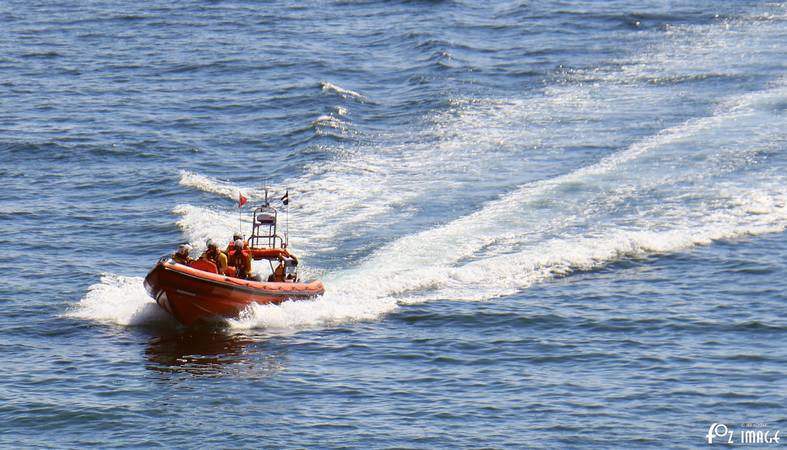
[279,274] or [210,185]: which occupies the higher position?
[210,185]

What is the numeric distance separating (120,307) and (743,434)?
14.3 meters

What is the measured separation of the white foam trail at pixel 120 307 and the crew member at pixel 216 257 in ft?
5.39

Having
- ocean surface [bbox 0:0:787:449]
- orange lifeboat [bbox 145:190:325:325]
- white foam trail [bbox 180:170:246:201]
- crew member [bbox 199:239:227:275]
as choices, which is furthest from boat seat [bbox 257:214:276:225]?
white foam trail [bbox 180:170:246:201]

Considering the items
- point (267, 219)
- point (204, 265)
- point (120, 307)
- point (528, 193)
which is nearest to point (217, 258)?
point (204, 265)

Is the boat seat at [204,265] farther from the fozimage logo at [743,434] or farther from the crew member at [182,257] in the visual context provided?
the fozimage logo at [743,434]

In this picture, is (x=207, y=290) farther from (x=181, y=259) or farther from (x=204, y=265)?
(x=181, y=259)

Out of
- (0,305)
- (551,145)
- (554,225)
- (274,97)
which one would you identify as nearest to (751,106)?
(551,145)

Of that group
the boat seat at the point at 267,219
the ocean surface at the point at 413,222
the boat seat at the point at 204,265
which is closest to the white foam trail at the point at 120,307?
the ocean surface at the point at 413,222

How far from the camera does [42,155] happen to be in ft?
149

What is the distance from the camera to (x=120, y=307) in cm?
3238

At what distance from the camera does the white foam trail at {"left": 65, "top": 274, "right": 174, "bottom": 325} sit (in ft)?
105

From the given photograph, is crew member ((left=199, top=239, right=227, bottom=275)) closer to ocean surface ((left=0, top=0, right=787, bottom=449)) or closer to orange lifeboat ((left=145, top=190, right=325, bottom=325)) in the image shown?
orange lifeboat ((left=145, top=190, right=325, bottom=325))

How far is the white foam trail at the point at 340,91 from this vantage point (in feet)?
166

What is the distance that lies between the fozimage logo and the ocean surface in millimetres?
246
